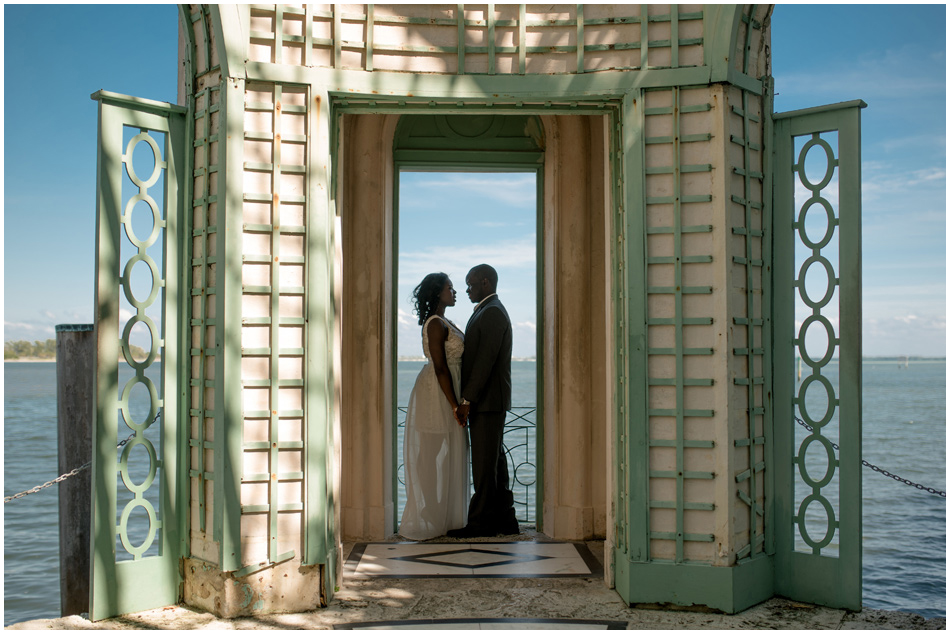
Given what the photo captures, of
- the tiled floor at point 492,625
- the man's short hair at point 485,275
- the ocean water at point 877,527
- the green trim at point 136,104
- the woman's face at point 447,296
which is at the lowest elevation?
the ocean water at point 877,527

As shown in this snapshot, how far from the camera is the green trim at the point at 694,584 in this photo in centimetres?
445

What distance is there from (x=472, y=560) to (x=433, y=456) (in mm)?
995

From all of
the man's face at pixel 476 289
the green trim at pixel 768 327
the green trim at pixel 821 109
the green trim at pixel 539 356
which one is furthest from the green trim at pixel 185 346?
the green trim at pixel 821 109

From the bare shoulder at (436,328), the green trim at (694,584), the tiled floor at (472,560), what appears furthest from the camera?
the bare shoulder at (436,328)

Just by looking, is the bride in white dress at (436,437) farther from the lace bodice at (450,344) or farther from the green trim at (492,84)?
the green trim at (492,84)

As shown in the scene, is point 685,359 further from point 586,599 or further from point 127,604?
point 127,604

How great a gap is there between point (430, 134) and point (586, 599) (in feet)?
13.6

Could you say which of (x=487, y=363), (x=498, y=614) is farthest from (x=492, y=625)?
(x=487, y=363)

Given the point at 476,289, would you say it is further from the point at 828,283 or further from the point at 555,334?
the point at 828,283

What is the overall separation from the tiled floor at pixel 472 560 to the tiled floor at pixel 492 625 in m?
0.86

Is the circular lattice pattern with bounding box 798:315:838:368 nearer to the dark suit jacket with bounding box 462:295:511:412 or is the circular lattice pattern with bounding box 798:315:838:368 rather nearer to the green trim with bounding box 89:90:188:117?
the dark suit jacket with bounding box 462:295:511:412

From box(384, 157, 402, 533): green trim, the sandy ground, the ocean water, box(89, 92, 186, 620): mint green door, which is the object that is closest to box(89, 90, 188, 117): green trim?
box(89, 92, 186, 620): mint green door

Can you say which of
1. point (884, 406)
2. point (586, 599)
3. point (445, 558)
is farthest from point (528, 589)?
point (884, 406)

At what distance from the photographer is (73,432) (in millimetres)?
5047
